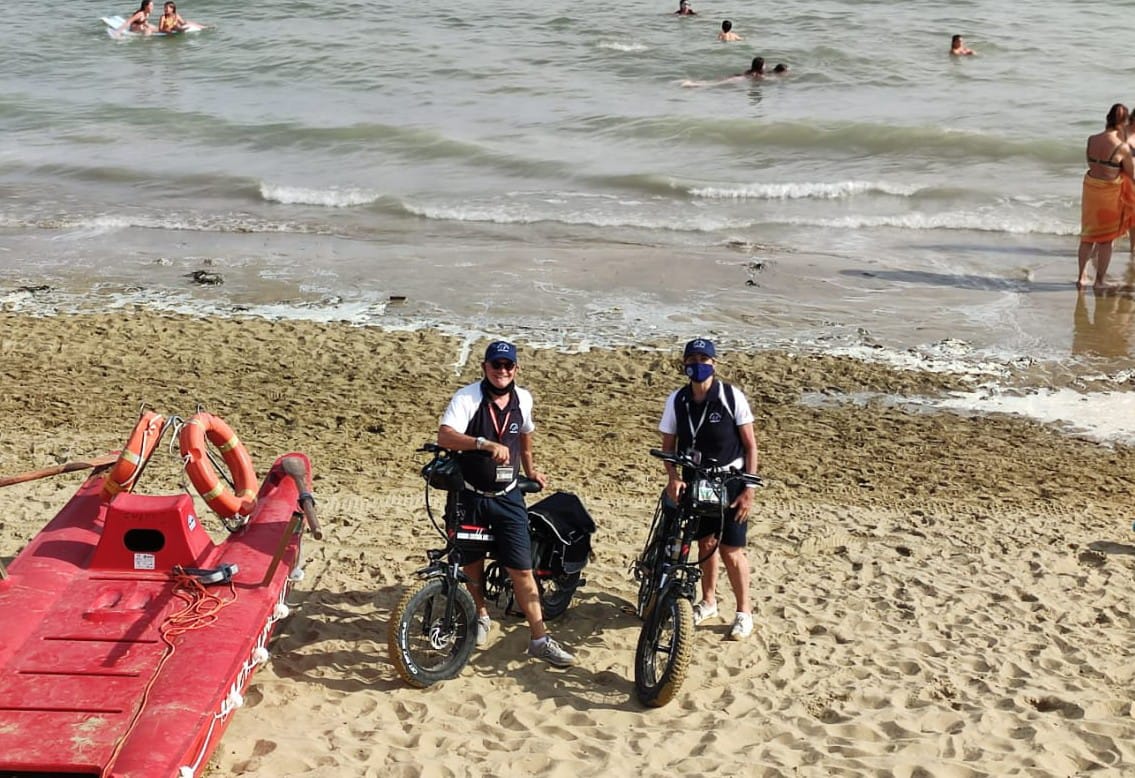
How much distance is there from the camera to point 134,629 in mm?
6008

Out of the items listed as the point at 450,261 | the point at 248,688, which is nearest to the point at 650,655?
the point at 248,688

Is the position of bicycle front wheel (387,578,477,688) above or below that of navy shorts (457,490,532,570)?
below

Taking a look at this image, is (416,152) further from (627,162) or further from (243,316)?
(243,316)

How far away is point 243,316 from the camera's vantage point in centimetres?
1214

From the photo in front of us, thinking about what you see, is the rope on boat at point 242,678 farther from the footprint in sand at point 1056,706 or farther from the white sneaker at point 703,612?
the footprint in sand at point 1056,706

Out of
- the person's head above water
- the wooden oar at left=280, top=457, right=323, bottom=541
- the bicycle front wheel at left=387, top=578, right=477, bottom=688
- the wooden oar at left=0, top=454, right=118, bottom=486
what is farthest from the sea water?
the bicycle front wheel at left=387, top=578, right=477, bottom=688

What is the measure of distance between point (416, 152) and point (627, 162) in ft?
11.0

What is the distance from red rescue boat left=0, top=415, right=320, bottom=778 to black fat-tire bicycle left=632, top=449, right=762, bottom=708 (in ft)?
5.76

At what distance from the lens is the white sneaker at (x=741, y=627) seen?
6.81 metres

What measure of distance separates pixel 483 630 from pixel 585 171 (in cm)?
1298

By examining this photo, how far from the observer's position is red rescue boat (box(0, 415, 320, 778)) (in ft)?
17.0

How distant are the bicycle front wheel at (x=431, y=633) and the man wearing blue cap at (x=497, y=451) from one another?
0.27 meters

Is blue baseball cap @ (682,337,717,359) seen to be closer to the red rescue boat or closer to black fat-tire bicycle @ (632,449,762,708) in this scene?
black fat-tire bicycle @ (632,449,762,708)

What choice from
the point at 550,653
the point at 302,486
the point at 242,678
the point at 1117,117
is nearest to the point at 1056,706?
the point at 550,653
